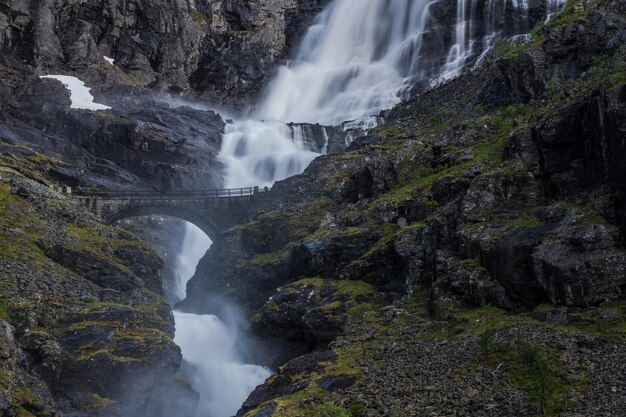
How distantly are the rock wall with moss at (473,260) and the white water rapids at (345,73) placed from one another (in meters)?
11.7

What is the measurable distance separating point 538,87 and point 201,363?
104ft

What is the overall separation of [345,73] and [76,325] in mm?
72535

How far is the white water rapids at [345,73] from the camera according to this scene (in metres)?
79.4

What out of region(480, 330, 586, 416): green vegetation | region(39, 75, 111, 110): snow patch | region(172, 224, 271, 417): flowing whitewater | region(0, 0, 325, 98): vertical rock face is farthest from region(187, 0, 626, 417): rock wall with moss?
region(0, 0, 325, 98): vertical rock face

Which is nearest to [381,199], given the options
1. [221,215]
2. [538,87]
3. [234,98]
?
[538,87]

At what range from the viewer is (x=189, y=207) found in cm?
6562

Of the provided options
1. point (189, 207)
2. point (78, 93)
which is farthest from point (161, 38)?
point (189, 207)

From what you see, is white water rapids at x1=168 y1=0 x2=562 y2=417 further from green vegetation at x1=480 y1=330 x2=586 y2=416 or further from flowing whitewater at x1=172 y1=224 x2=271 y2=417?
green vegetation at x1=480 y1=330 x2=586 y2=416

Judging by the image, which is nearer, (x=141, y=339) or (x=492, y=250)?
(x=492, y=250)

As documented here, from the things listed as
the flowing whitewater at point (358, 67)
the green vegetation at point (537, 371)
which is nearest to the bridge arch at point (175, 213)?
the flowing whitewater at point (358, 67)

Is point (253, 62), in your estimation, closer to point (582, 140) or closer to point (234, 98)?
point (234, 98)

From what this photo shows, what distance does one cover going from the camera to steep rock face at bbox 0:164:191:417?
106 ft

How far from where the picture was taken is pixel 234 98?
11062 centimetres

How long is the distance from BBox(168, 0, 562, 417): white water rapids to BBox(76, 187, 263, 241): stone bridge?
7378 mm
